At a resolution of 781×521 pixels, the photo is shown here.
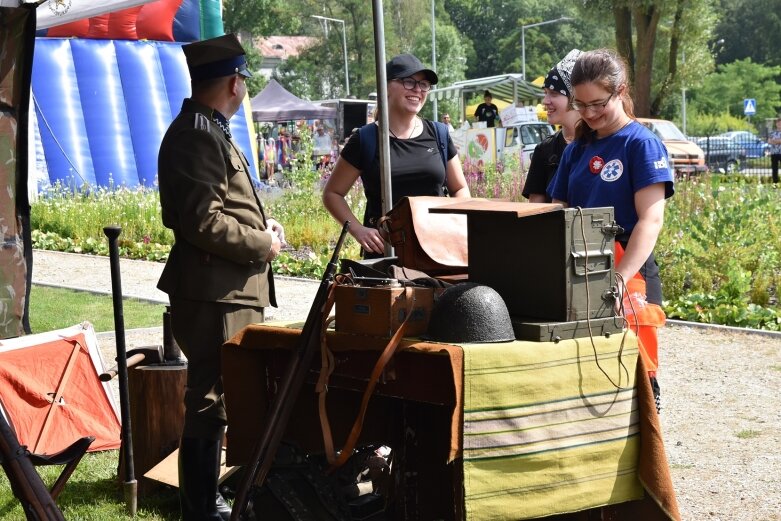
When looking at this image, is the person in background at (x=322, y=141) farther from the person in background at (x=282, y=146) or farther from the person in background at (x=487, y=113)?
the person in background at (x=487, y=113)

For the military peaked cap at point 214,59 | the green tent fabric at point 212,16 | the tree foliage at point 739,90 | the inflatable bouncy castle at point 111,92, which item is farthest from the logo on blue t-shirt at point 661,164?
the tree foliage at point 739,90

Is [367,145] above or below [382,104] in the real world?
below

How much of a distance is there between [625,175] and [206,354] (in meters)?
1.65

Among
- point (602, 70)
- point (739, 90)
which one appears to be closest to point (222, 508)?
point (602, 70)

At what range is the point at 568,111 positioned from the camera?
14.3 ft

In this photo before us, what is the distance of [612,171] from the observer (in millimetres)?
3582

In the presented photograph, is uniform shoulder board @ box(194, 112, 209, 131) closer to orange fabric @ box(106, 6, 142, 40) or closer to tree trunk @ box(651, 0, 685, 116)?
orange fabric @ box(106, 6, 142, 40)

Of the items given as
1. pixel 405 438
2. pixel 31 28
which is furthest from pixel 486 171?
pixel 405 438

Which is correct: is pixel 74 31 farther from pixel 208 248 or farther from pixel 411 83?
pixel 208 248

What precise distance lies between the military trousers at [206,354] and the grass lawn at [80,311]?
4.85m

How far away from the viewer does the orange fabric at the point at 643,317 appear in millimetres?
3514

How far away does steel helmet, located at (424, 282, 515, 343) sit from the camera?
9.89 ft

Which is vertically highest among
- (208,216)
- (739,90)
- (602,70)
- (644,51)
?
(739,90)

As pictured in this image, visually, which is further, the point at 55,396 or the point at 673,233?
the point at 673,233
